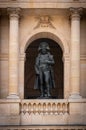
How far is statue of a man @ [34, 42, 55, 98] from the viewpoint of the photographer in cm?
3136

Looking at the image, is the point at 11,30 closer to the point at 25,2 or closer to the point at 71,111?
the point at 25,2

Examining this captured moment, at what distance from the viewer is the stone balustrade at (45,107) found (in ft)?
101

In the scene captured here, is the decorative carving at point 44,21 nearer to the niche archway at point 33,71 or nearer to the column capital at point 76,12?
the column capital at point 76,12

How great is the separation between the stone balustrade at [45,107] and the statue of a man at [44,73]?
580mm

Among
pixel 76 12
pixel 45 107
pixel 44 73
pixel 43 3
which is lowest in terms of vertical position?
pixel 45 107

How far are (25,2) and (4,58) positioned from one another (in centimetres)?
246

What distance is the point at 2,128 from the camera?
30.1 meters

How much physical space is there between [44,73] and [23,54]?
3.91 ft

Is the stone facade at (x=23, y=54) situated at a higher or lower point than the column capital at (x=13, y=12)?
lower

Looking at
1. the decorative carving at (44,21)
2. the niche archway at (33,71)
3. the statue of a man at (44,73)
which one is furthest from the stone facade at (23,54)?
the niche archway at (33,71)

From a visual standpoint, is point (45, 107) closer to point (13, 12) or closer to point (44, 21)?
point (44, 21)

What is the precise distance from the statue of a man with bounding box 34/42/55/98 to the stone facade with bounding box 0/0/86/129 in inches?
24.9

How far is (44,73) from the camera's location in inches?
1235

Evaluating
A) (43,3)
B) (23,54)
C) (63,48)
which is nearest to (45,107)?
(23,54)
